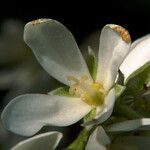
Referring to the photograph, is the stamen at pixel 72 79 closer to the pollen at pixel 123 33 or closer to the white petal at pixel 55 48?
the white petal at pixel 55 48

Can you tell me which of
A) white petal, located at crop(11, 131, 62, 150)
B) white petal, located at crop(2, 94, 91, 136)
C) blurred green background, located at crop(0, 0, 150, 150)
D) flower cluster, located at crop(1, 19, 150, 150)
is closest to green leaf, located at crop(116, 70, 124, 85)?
flower cluster, located at crop(1, 19, 150, 150)

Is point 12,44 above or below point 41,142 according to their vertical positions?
below

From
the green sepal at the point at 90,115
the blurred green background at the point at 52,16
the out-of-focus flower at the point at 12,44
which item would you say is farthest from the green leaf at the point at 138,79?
the out-of-focus flower at the point at 12,44

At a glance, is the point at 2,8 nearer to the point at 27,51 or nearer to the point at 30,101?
the point at 27,51

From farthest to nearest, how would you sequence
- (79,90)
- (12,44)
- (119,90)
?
(12,44) → (79,90) → (119,90)

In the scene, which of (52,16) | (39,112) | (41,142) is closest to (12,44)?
(52,16)

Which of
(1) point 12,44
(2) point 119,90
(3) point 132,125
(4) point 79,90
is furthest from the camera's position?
(1) point 12,44

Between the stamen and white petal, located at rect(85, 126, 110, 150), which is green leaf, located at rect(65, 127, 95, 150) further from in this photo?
the stamen

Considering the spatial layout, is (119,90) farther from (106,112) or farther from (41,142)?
(41,142)

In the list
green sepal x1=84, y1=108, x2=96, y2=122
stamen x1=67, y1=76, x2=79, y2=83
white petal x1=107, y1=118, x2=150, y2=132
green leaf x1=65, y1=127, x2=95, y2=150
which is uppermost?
stamen x1=67, y1=76, x2=79, y2=83
